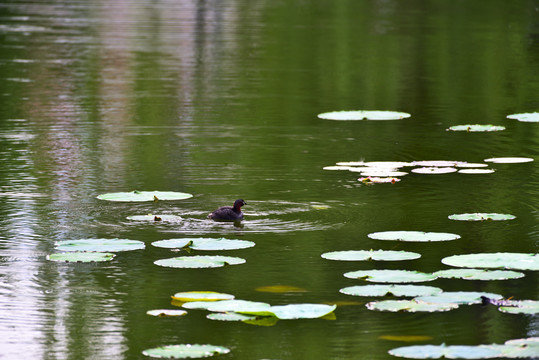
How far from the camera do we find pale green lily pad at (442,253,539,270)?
7.13 m

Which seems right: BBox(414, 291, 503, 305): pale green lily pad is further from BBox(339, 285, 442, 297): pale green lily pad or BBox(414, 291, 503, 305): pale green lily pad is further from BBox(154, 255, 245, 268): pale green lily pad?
BBox(154, 255, 245, 268): pale green lily pad

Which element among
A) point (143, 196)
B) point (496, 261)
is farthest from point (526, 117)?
point (496, 261)

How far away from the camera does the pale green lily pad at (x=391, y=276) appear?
22.2ft

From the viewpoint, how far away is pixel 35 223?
28.4ft

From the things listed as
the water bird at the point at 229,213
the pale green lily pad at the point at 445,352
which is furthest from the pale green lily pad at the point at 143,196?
the pale green lily pad at the point at 445,352

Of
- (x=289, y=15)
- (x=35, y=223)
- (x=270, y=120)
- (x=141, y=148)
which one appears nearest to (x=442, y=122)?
(x=270, y=120)

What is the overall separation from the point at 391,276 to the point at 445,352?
147 cm

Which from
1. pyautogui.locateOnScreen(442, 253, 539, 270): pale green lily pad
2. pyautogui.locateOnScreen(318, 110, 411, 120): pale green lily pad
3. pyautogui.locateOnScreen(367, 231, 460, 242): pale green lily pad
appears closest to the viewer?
pyautogui.locateOnScreen(442, 253, 539, 270): pale green lily pad

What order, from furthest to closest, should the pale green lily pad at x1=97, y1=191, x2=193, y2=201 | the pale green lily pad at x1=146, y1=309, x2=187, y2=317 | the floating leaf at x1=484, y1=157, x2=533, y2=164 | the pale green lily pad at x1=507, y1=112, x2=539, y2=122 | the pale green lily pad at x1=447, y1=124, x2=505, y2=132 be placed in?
the pale green lily pad at x1=507, y1=112, x2=539, y2=122 < the pale green lily pad at x1=447, y1=124, x2=505, y2=132 < the floating leaf at x1=484, y1=157, x2=533, y2=164 < the pale green lily pad at x1=97, y1=191, x2=193, y2=201 < the pale green lily pad at x1=146, y1=309, x2=187, y2=317

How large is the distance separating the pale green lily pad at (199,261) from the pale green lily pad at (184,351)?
1576mm

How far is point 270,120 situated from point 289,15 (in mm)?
21220

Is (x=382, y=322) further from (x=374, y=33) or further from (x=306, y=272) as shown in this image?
(x=374, y=33)

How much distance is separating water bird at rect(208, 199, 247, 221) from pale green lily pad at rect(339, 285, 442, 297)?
198cm

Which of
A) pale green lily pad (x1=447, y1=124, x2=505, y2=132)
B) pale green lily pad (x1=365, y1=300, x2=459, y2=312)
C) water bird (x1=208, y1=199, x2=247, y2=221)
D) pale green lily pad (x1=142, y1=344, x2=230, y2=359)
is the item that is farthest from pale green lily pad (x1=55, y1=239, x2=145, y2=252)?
pale green lily pad (x1=447, y1=124, x2=505, y2=132)
